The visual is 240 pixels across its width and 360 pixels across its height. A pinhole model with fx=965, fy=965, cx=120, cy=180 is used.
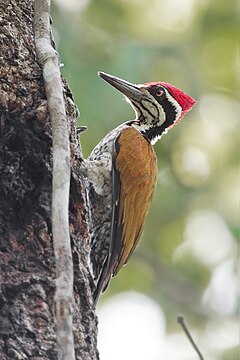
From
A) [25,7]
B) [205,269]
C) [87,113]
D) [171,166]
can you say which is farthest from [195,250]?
[25,7]

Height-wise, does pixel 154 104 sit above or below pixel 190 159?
below

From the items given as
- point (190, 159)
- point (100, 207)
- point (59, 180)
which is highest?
point (190, 159)

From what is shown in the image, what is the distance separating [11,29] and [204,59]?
6.55 meters

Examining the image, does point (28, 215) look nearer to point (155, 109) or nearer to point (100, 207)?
point (100, 207)

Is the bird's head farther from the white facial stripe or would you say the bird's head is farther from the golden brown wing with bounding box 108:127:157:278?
the golden brown wing with bounding box 108:127:157:278

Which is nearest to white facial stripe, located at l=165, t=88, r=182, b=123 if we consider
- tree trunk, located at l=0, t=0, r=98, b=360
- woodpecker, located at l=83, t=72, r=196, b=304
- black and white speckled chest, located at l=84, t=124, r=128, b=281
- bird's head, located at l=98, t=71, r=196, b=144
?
bird's head, located at l=98, t=71, r=196, b=144

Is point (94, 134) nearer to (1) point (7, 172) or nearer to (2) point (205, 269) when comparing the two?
(2) point (205, 269)

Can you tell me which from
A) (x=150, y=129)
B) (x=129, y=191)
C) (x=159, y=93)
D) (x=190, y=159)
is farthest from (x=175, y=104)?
(x=190, y=159)

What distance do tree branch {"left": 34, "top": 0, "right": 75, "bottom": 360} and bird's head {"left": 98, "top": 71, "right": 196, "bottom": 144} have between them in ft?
5.33

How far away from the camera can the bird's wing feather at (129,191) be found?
4871 mm

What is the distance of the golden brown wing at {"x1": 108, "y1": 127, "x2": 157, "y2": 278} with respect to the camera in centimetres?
488

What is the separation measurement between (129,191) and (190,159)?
5304 millimetres

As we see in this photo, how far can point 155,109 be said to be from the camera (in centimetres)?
569

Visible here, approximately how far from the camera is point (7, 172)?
12.1ft
